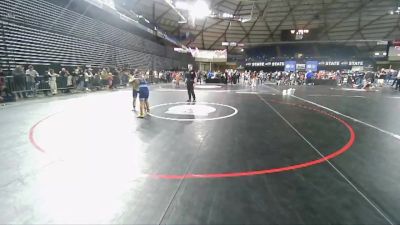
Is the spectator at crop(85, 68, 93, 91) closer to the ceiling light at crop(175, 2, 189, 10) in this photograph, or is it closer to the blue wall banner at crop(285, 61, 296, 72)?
the ceiling light at crop(175, 2, 189, 10)

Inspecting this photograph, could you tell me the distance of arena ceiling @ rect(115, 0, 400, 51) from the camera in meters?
34.9

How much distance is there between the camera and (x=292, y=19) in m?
41.6

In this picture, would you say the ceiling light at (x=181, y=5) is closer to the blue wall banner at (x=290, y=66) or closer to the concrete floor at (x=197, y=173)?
the blue wall banner at (x=290, y=66)

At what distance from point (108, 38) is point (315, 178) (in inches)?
973

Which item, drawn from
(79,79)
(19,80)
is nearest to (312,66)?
(79,79)

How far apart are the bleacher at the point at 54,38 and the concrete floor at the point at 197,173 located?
393 inches

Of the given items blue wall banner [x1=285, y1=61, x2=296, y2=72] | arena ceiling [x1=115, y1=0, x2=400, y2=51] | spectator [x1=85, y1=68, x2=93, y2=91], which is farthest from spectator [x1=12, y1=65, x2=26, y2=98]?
blue wall banner [x1=285, y1=61, x2=296, y2=72]

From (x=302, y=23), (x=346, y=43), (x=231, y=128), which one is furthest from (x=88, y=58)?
(x=346, y=43)

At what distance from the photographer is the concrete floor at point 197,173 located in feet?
8.83

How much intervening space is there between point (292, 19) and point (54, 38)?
36296 mm

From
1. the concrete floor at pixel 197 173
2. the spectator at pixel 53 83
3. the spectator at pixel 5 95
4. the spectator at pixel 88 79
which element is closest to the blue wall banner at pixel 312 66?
the spectator at pixel 88 79

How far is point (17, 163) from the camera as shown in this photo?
411cm

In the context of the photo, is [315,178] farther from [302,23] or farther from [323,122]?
[302,23]

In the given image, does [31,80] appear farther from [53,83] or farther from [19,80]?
[53,83]
